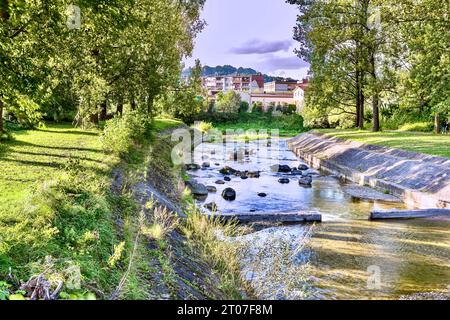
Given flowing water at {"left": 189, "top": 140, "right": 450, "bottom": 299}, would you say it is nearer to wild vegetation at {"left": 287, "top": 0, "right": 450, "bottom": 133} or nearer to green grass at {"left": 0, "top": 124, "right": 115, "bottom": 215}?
green grass at {"left": 0, "top": 124, "right": 115, "bottom": 215}

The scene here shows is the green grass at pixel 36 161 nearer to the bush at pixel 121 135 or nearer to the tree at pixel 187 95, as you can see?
the bush at pixel 121 135

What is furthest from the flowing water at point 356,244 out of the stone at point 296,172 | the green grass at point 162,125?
the green grass at point 162,125

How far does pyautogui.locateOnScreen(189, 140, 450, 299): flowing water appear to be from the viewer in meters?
9.72

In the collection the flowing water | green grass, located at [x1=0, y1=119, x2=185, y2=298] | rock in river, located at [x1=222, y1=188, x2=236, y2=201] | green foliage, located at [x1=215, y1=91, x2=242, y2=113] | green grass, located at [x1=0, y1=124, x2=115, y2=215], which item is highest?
green foliage, located at [x1=215, y1=91, x2=242, y2=113]

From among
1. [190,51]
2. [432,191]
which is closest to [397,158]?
[432,191]

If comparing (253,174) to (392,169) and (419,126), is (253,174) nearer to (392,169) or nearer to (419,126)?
(392,169)

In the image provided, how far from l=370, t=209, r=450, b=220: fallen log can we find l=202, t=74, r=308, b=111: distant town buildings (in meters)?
77.1

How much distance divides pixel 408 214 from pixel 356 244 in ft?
13.6

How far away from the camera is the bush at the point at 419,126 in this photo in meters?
40.6

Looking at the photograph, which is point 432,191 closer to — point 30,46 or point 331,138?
point 30,46

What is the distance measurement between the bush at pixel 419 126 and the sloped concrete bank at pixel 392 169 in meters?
10.4

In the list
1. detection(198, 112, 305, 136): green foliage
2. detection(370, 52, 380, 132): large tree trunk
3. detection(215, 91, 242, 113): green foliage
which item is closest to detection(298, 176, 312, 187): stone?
detection(370, 52, 380, 132): large tree trunk
